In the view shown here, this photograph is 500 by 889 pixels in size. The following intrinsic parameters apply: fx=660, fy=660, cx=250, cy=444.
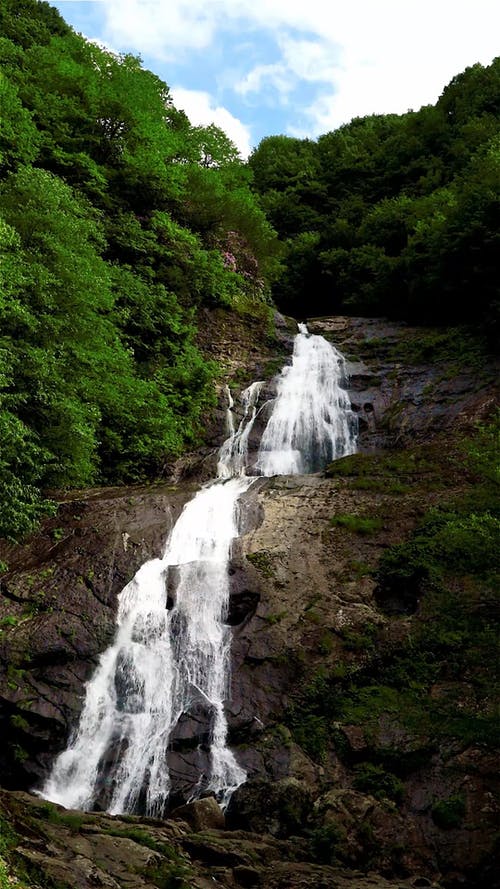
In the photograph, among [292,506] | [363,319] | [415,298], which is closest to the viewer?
[292,506]

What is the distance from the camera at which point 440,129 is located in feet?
95.7

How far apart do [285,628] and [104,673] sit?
286 centimetres

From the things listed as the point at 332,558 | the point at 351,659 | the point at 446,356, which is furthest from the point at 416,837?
the point at 446,356

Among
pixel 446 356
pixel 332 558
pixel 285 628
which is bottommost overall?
pixel 285 628

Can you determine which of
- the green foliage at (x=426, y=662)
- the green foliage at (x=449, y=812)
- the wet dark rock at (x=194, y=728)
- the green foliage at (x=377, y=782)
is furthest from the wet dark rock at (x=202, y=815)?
the green foliage at (x=449, y=812)

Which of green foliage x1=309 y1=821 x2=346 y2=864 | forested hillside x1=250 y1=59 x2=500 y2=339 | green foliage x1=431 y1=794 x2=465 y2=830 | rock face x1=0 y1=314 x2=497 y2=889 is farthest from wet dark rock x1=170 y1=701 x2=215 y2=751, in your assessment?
forested hillside x1=250 y1=59 x2=500 y2=339

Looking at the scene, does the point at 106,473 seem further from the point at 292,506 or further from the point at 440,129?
the point at 440,129

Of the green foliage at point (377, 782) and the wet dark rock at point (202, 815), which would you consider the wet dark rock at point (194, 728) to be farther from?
the green foliage at point (377, 782)

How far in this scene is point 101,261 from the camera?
16109 mm

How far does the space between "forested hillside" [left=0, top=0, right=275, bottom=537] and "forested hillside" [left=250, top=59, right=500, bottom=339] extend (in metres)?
4.03

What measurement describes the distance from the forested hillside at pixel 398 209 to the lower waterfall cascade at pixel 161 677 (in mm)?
9679

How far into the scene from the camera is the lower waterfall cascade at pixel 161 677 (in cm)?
874

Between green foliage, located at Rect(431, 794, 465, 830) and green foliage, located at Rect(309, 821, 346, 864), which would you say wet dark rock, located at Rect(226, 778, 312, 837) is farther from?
green foliage, located at Rect(431, 794, 465, 830)

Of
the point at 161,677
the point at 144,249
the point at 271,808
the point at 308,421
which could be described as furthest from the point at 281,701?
the point at 144,249
